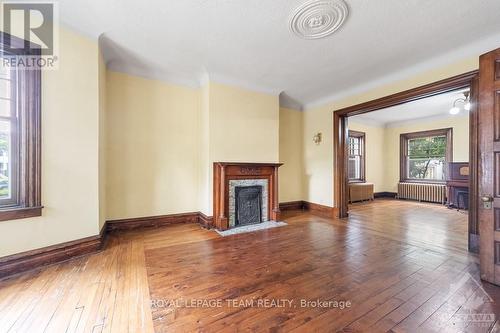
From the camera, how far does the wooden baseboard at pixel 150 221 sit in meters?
3.43

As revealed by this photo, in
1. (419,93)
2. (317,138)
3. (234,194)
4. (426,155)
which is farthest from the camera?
(426,155)

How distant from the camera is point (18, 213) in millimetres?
2092

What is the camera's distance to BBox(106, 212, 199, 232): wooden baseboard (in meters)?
3.43

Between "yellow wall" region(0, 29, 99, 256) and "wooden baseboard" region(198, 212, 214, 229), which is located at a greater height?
"yellow wall" region(0, 29, 99, 256)

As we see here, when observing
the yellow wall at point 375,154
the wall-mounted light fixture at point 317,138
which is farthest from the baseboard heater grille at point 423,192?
the wall-mounted light fixture at point 317,138

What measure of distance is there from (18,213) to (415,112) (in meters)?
8.53

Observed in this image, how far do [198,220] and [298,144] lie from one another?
3.21m

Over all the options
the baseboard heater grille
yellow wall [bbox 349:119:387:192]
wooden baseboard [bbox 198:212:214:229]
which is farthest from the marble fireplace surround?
the baseboard heater grille

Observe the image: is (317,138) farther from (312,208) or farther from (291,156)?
(312,208)

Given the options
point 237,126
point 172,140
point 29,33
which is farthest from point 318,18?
point 29,33

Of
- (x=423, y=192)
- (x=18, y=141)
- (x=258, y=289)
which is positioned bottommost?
(x=258, y=289)

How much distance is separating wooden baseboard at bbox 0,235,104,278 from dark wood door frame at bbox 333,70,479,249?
437 cm

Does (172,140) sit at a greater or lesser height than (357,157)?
greater

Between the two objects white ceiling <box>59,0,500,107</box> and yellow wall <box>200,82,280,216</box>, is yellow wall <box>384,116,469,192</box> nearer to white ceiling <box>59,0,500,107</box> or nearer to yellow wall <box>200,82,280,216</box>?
white ceiling <box>59,0,500,107</box>
